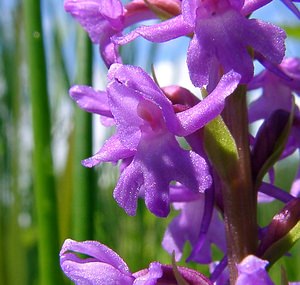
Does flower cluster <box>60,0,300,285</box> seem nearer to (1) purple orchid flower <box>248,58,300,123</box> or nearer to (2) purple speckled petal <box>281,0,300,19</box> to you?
(2) purple speckled petal <box>281,0,300,19</box>

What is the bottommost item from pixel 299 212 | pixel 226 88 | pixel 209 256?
pixel 209 256

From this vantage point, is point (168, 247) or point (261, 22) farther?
point (168, 247)

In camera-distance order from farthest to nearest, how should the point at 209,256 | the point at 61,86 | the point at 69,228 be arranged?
the point at 61,86
the point at 69,228
the point at 209,256

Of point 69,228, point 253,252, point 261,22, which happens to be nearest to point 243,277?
point 253,252

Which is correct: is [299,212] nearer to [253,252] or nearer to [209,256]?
[253,252]

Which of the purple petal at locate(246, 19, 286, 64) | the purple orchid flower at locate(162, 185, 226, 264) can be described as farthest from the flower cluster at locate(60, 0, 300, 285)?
the purple orchid flower at locate(162, 185, 226, 264)

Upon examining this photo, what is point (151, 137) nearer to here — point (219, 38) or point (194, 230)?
point (219, 38)

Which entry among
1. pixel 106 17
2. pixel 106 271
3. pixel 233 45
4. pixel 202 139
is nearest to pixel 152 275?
pixel 106 271
